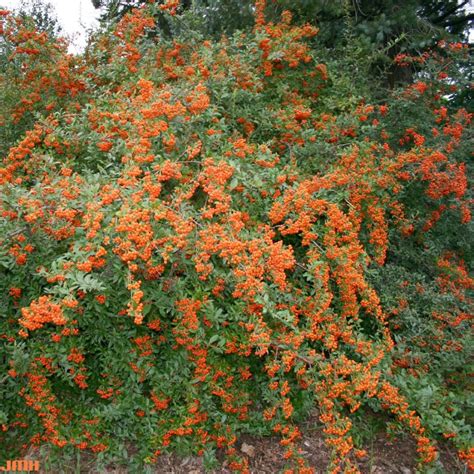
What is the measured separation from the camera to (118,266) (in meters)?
2.93

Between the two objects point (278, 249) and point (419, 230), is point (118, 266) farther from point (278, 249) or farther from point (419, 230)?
point (419, 230)

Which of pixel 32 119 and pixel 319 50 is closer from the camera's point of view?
pixel 32 119

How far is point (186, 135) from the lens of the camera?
3.93 metres

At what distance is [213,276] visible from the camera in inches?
129

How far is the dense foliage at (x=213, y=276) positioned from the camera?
3.07 m

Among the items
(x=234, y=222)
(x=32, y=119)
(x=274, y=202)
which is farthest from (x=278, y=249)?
(x=32, y=119)

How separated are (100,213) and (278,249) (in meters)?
1.05

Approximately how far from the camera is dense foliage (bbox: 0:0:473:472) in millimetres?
3074

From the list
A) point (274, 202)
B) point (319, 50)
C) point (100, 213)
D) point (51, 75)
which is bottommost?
point (100, 213)

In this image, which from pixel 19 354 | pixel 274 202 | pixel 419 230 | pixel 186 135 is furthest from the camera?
pixel 419 230

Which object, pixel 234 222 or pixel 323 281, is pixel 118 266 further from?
pixel 323 281

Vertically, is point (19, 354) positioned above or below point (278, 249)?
below

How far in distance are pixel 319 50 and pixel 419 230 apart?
87.3 inches

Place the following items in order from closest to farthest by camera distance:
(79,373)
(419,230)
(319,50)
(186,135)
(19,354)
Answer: (19,354)
(79,373)
(186,135)
(419,230)
(319,50)
